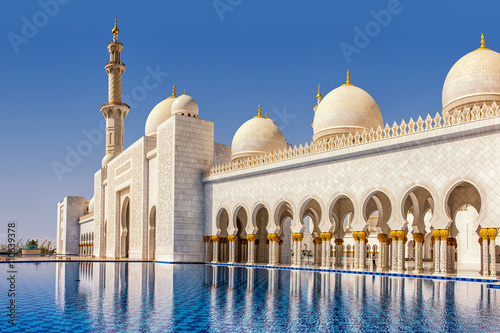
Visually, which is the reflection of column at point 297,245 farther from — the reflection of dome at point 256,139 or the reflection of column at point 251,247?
the reflection of dome at point 256,139

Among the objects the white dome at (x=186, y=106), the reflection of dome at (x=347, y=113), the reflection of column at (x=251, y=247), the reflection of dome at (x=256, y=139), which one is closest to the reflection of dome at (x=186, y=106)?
the white dome at (x=186, y=106)

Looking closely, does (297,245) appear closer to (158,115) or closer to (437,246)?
(437,246)

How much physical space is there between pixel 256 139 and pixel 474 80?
309 inches

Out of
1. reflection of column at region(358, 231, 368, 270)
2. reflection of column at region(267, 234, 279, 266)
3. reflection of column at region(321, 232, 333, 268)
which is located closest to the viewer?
reflection of column at region(358, 231, 368, 270)

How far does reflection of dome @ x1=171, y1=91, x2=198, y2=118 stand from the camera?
1872 cm

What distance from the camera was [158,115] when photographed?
21.4 m

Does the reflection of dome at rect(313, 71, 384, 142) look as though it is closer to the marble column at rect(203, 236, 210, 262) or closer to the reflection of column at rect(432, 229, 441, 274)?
the reflection of column at rect(432, 229, 441, 274)

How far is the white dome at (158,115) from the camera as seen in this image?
21.3 metres

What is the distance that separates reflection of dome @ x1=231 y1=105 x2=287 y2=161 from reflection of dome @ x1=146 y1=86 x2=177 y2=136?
13.0ft

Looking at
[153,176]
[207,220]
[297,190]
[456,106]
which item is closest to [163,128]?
[153,176]

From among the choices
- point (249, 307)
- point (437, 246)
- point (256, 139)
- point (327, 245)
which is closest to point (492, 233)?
point (437, 246)

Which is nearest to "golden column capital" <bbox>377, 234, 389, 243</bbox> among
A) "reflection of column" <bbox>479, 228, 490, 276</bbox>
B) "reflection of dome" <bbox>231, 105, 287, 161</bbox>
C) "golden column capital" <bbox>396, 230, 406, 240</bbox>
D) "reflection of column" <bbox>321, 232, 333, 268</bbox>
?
"golden column capital" <bbox>396, 230, 406, 240</bbox>

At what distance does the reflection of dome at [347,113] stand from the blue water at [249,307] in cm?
720

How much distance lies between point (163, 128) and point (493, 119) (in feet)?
36.8
